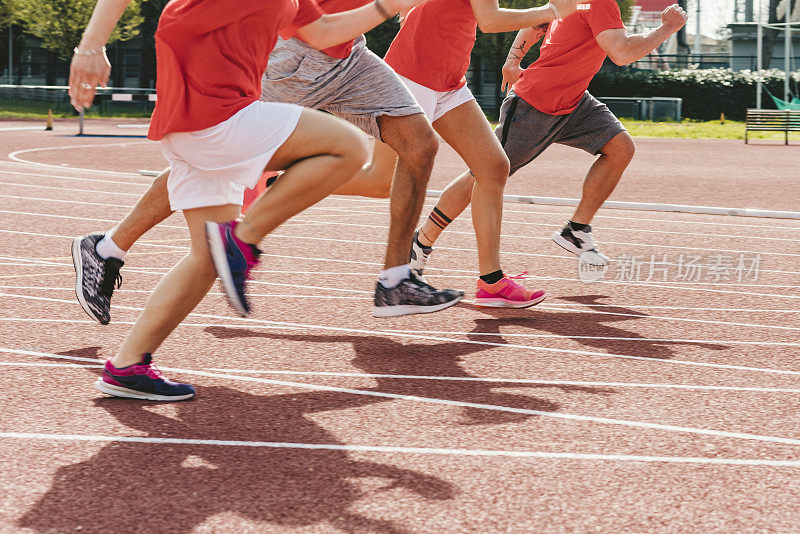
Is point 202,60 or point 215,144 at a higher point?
point 202,60

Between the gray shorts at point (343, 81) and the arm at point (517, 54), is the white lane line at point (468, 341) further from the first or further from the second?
the arm at point (517, 54)

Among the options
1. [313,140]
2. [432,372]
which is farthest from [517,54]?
[313,140]

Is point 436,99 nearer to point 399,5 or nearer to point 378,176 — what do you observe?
point 378,176

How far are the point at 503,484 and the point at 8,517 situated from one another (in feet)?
4.27

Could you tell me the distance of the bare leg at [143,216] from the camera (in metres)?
4.80

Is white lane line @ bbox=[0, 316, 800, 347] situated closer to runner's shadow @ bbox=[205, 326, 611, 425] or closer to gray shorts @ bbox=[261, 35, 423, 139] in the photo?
runner's shadow @ bbox=[205, 326, 611, 425]

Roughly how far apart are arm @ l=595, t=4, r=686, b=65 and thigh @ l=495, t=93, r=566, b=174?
1.77 feet

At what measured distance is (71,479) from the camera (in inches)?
129

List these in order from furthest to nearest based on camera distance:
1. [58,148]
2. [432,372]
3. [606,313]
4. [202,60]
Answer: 1. [58,148]
2. [606,313]
3. [432,372]
4. [202,60]

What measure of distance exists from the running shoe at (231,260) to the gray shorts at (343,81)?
60.3 inches

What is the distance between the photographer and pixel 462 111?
19.1 feet

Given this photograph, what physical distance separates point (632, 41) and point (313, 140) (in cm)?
313

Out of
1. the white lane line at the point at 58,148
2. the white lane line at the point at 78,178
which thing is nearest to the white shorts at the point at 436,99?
the white lane line at the point at 78,178

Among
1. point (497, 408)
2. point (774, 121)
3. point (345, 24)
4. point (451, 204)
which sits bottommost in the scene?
point (774, 121)
